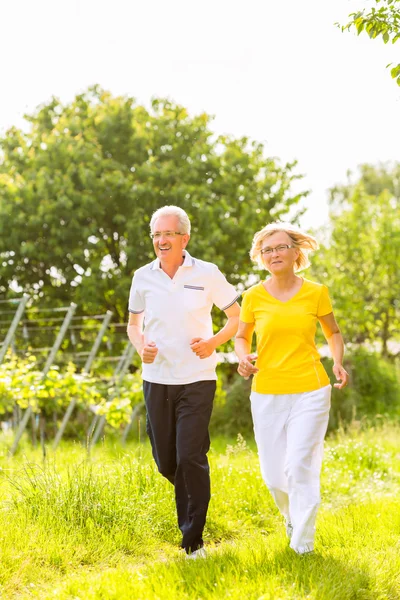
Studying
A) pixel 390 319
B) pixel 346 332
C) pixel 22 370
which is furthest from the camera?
pixel 390 319

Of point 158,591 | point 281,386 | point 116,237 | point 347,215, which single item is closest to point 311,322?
point 281,386

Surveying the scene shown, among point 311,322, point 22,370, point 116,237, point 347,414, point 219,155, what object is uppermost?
point 219,155

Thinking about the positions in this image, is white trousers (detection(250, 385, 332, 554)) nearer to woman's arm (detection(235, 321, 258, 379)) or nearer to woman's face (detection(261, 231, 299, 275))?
woman's arm (detection(235, 321, 258, 379))

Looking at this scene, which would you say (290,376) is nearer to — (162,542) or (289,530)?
(289,530)

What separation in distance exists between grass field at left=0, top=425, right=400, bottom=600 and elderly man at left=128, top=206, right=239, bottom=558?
0.44 m

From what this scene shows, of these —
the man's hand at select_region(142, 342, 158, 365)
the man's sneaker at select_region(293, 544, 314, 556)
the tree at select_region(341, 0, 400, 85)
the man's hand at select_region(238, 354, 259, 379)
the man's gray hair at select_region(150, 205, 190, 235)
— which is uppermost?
the tree at select_region(341, 0, 400, 85)

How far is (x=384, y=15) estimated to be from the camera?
16.1ft

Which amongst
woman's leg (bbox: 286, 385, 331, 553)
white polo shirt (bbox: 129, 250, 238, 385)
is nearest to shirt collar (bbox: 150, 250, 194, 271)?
white polo shirt (bbox: 129, 250, 238, 385)

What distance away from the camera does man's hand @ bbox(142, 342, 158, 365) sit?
194 inches

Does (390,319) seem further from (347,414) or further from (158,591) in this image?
(158,591)

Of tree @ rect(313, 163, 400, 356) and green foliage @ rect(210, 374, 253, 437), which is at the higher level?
tree @ rect(313, 163, 400, 356)

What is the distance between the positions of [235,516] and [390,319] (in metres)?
15.8

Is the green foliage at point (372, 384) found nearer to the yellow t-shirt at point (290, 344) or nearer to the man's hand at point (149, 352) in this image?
the yellow t-shirt at point (290, 344)

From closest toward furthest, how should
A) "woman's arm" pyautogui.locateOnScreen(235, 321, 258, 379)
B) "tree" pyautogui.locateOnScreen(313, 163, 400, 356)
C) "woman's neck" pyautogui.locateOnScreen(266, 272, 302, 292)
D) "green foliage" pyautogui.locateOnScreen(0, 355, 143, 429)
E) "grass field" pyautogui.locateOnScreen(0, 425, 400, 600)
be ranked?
"grass field" pyautogui.locateOnScreen(0, 425, 400, 600) → "woman's arm" pyautogui.locateOnScreen(235, 321, 258, 379) → "woman's neck" pyautogui.locateOnScreen(266, 272, 302, 292) → "green foliage" pyautogui.locateOnScreen(0, 355, 143, 429) → "tree" pyautogui.locateOnScreen(313, 163, 400, 356)
